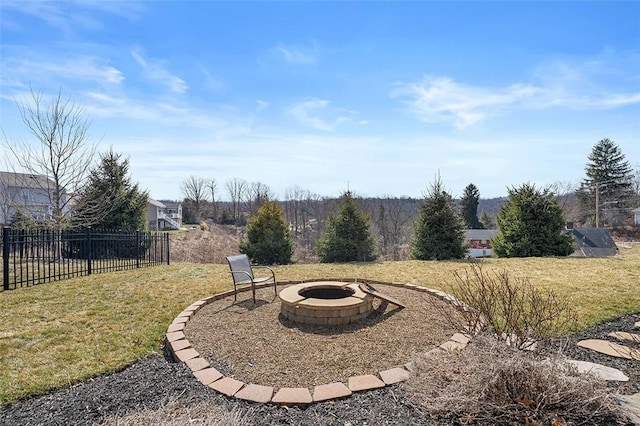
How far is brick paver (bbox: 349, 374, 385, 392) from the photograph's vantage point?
8.47 feet

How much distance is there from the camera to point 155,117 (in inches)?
354

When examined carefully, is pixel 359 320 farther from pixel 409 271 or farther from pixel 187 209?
pixel 187 209

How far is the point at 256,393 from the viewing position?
2521mm

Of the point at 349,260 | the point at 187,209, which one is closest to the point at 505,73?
the point at 349,260

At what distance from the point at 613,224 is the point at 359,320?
123 feet

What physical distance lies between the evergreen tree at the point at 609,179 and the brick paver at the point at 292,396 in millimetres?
36969

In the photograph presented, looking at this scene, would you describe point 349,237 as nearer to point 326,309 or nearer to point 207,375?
point 326,309

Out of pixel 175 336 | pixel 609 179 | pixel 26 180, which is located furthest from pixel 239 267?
pixel 609 179

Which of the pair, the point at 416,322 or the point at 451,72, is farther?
the point at 451,72

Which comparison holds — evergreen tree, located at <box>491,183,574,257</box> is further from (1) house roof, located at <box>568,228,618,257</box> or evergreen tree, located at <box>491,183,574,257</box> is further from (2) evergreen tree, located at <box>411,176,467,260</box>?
(1) house roof, located at <box>568,228,618,257</box>

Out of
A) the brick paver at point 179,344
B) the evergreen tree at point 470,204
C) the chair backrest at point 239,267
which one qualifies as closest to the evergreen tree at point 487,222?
the evergreen tree at point 470,204

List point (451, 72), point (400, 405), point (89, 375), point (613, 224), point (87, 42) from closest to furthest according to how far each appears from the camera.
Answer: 1. point (400, 405)
2. point (89, 375)
3. point (87, 42)
4. point (451, 72)
5. point (613, 224)

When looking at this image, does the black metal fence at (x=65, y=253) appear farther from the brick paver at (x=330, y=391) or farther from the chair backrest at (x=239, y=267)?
the brick paver at (x=330, y=391)

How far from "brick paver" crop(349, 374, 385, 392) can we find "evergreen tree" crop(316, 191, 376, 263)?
320 inches
